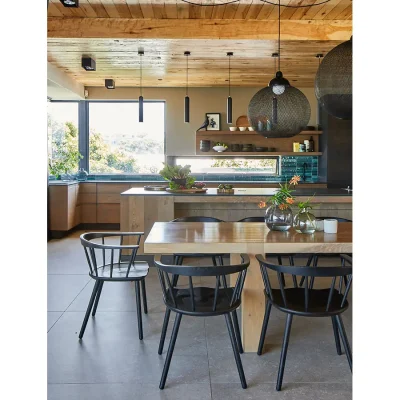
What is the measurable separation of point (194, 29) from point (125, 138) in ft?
14.6

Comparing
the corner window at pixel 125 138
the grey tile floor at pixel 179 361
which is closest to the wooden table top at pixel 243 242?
the grey tile floor at pixel 179 361

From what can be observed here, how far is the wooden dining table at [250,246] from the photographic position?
113 inches

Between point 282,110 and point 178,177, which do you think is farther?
point 178,177

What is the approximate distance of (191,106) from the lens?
866cm

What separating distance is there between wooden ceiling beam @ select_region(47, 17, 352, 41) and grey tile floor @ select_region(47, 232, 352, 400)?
9.18 ft

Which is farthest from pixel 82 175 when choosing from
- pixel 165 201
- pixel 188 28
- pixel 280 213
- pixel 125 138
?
pixel 280 213

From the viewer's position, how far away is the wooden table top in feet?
9.41

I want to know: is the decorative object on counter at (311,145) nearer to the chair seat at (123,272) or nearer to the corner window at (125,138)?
the corner window at (125,138)

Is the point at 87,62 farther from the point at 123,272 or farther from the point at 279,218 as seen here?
the point at 279,218

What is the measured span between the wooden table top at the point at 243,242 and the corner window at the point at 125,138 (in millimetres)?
5731

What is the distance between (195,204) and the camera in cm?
577
